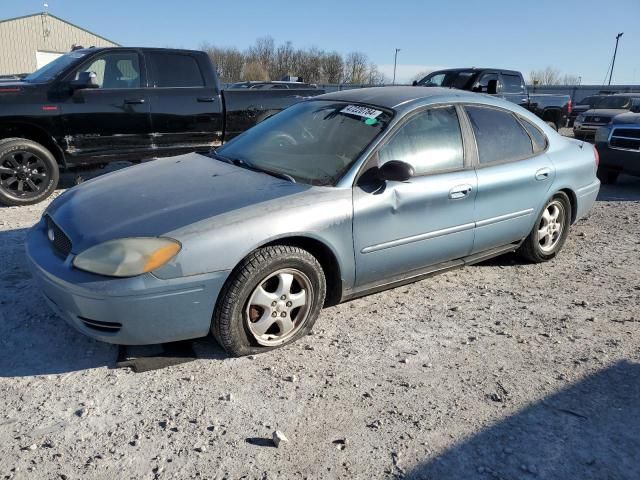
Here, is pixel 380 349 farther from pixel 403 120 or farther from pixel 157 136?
pixel 157 136

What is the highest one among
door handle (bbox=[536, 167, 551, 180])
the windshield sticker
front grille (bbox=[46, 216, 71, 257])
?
the windshield sticker

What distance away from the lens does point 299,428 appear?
250cm

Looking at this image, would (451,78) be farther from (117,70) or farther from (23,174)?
(23,174)

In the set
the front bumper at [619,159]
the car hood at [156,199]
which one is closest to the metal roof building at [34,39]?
the front bumper at [619,159]

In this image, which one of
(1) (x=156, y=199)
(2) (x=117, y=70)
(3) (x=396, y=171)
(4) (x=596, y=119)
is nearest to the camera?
(1) (x=156, y=199)

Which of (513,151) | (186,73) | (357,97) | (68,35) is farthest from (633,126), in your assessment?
(68,35)

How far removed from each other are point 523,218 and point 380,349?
6.37 ft

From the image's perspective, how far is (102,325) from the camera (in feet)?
8.98

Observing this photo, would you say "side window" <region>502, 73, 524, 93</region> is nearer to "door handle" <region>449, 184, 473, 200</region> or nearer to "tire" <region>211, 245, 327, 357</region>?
"door handle" <region>449, 184, 473, 200</region>

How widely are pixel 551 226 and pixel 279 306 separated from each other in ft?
9.70

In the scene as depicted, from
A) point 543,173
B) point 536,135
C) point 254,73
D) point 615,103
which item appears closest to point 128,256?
point 543,173

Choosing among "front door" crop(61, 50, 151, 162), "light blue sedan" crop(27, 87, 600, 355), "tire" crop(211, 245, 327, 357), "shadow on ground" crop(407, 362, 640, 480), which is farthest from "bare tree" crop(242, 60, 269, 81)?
"shadow on ground" crop(407, 362, 640, 480)

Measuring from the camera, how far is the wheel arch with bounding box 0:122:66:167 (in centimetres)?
601

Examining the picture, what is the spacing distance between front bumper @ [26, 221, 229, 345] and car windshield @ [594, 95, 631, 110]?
19.5m
